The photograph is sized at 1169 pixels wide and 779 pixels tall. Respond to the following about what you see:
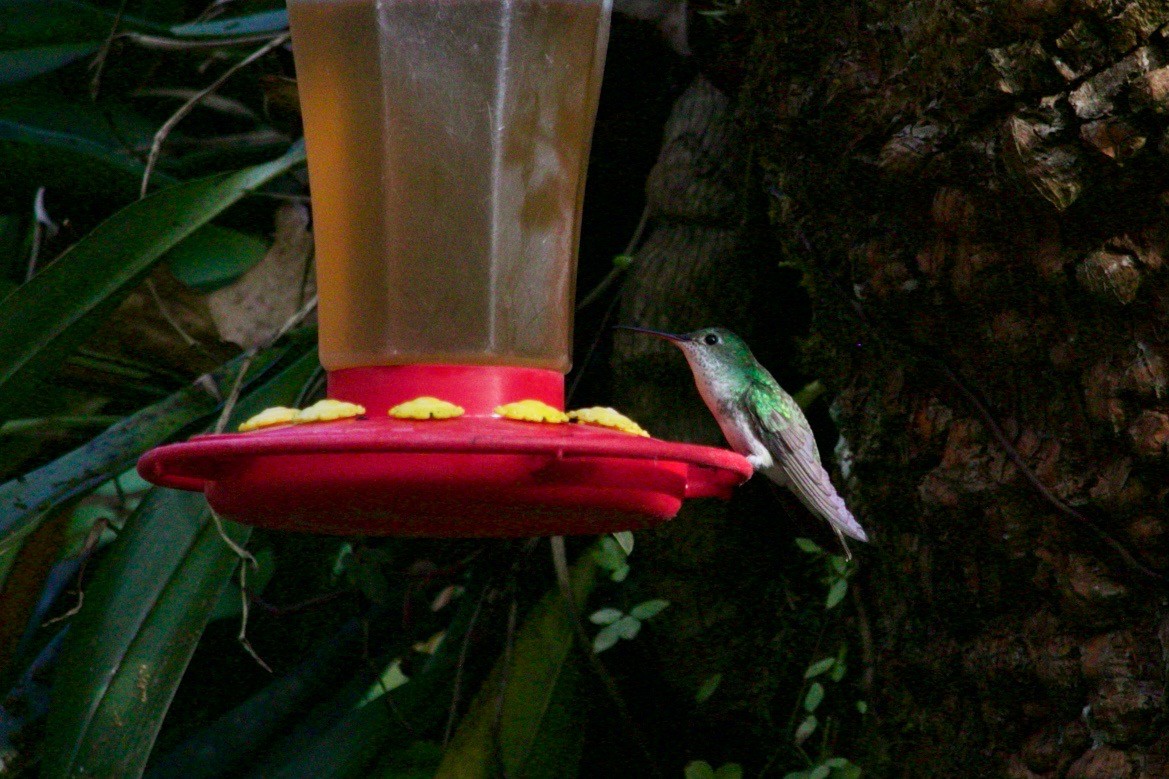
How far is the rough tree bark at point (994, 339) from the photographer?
1.33 metres

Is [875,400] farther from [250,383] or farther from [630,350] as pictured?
[250,383]

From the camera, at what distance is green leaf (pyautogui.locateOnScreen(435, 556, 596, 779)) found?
2076 millimetres

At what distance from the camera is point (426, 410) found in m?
1.14

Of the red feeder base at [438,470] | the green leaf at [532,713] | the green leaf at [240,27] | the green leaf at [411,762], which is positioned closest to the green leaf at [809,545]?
the green leaf at [532,713]

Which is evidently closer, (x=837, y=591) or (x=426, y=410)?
(x=426, y=410)

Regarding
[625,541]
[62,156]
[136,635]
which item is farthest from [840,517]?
[62,156]

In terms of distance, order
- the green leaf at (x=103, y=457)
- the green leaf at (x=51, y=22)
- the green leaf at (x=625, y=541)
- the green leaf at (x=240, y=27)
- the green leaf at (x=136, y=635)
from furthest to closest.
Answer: the green leaf at (x=51, y=22), the green leaf at (x=240, y=27), the green leaf at (x=103, y=457), the green leaf at (x=136, y=635), the green leaf at (x=625, y=541)

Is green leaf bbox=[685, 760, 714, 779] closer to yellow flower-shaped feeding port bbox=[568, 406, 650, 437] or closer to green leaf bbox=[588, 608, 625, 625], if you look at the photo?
green leaf bbox=[588, 608, 625, 625]

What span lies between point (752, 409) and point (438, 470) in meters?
1.03

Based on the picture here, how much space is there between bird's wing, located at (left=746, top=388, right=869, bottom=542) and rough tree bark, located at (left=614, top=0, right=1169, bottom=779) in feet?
0.14

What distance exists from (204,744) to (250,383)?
1.95ft

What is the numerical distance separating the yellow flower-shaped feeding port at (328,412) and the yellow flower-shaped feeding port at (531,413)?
130 mm

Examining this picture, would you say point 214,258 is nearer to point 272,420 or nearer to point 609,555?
point 609,555

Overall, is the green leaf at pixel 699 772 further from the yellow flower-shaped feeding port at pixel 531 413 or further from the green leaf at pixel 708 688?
the yellow flower-shaped feeding port at pixel 531 413
